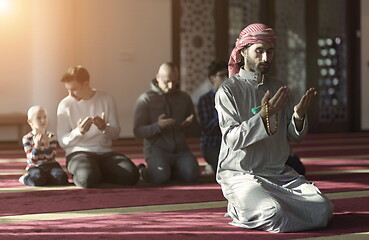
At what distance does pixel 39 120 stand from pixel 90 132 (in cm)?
37

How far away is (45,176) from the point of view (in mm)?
4836

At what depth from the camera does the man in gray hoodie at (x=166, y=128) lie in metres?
5.00

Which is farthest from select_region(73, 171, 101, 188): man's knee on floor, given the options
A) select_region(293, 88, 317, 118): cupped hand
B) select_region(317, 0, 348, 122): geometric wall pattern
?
select_region(317, 0, 348, 122): geometric wall pattern

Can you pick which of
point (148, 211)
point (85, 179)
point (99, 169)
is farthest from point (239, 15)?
point (148, 211)

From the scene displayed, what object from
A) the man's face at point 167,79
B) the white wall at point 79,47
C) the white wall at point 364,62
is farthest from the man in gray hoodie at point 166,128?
the white wall at point 364,62

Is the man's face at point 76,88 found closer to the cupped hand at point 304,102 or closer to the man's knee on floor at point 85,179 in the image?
the man's knee on floor at point 85,179

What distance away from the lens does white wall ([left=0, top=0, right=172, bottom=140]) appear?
881cm

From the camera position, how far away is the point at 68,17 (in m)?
8.91

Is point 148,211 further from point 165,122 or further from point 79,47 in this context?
point 79,47

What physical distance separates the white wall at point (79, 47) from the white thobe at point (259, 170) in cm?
568

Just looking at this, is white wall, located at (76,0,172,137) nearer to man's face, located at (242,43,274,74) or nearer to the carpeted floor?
the carpeted floor

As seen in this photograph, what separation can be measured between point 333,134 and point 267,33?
24.9ft

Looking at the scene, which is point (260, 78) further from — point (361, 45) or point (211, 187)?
point (361, 45)

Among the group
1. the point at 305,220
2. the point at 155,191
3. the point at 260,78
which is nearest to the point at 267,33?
the point at 260,78
